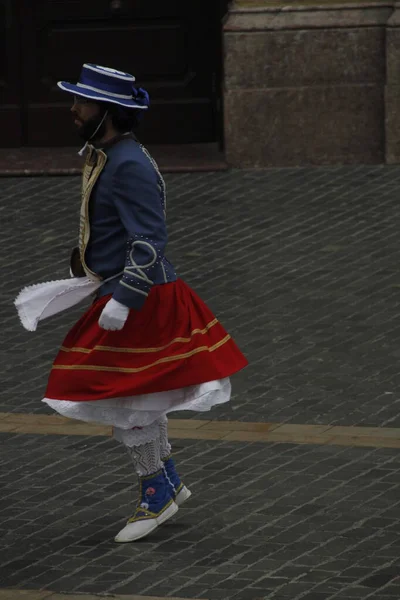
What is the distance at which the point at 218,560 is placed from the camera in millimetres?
6434

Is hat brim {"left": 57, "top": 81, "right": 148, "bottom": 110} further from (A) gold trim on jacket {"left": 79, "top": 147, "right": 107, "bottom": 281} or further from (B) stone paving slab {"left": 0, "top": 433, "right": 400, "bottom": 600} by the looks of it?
(B) stone paving slab {"left": 0, "top": 433, "right": 400, "bottom": 600}

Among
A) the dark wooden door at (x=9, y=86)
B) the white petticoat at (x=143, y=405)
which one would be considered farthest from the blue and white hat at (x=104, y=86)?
the dark wooden door at (x=9, y=86)

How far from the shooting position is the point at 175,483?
7035mm

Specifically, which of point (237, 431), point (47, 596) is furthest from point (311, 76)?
point (47, 596)

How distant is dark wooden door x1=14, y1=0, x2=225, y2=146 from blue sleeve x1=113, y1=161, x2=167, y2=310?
27.3ft

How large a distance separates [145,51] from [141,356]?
28.0 feet

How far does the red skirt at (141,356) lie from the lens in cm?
656

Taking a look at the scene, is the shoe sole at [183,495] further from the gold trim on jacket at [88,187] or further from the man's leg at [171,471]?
the gold trim on jacket at [88,187]

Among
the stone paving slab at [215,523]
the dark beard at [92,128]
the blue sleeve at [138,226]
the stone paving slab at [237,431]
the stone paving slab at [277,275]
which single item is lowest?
the stone paving slab at [277,275]

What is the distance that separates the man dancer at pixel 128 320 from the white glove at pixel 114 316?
0.16ft

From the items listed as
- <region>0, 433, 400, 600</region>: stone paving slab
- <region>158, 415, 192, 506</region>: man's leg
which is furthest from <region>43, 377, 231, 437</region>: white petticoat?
<region>0, 433, 400, 600</region>: stone paving slab

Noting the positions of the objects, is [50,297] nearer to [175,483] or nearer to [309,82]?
[175,483]

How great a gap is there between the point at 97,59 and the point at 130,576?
913 cm

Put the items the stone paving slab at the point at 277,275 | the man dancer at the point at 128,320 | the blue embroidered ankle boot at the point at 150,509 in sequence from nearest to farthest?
1. the man dancer at the point at 128,320
2. the blue embroidered ankle boot at the point at 150,509
3. the stone paving slab at the point at 277,275
